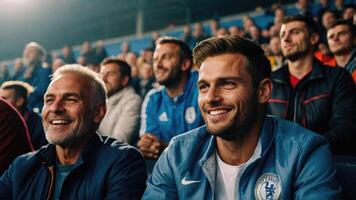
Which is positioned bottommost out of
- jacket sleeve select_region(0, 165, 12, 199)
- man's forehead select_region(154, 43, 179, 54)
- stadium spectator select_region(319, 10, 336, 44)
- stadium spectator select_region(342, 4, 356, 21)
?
jacket sleeve select_region(0, 165, 12, 199)

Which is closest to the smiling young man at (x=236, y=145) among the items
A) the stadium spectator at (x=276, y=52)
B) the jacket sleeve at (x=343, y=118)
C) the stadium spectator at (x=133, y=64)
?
the jacket sleeve at (x=343, y=118)

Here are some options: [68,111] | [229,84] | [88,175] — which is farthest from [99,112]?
[229,84]

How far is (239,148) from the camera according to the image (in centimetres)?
157

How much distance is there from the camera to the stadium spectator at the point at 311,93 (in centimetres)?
241

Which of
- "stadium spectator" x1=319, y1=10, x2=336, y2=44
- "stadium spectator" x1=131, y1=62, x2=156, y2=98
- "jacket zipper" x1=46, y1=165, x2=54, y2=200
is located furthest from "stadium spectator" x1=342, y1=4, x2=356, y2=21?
"jacket zipper" x1=46, y1=165, x2=54, y2=200

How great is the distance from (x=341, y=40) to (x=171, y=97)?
181cm

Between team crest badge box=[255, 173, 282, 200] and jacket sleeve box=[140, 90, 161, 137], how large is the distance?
72.2 inches

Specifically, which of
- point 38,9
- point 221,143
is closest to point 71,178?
point 221,143

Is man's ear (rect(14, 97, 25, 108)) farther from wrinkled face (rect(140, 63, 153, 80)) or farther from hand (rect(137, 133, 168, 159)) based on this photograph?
wrinkled face (rect(140, 63, 153, 80))

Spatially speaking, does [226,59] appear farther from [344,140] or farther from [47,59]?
[47,59]

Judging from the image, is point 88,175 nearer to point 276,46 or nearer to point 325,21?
point 276,46

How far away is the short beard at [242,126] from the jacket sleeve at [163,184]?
22 cm

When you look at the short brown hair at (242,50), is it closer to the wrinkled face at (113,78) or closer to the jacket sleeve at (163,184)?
the jacket sleeve at (163,184)

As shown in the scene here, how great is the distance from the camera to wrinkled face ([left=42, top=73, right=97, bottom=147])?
75.5 inches
